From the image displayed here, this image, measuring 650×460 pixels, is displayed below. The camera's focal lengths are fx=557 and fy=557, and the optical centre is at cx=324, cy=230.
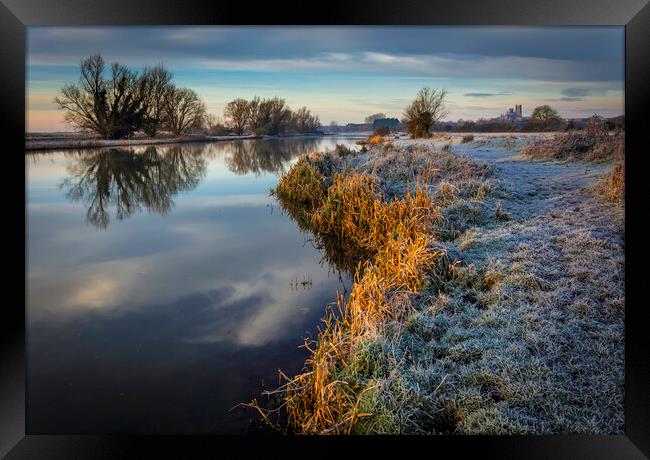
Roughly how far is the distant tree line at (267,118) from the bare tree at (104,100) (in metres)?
1.09

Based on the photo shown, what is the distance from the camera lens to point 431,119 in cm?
714

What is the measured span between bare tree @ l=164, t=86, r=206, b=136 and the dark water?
1.05 feet

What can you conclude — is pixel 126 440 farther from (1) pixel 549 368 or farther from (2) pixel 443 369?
(1) pixel 549 368

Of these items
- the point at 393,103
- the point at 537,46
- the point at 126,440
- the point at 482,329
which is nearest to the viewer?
the point at 126,440

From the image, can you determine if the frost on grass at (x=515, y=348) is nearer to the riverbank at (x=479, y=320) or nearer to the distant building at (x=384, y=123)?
the riverbank at (x=479, y=320)

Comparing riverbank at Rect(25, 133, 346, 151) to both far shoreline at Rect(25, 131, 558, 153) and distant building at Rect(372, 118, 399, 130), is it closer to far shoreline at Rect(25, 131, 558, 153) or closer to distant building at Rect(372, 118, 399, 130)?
far shoreline at Rect(25, 131, 558, 153)

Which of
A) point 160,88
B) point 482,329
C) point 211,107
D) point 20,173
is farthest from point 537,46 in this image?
point 20,173

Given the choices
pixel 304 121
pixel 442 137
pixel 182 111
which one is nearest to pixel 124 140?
pixel 182 111

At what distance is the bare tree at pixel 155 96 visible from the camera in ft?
21.2

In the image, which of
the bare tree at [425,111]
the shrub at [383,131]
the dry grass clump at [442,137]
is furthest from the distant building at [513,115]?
the dry grass clump at [442,137]

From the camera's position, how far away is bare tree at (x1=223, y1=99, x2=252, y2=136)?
6965mm

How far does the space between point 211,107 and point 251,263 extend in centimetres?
197

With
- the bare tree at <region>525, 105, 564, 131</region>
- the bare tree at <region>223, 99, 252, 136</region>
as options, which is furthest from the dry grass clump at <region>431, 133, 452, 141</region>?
the bare tree at <region>223, 99, 252, 136</region>

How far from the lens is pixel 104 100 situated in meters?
6.45
